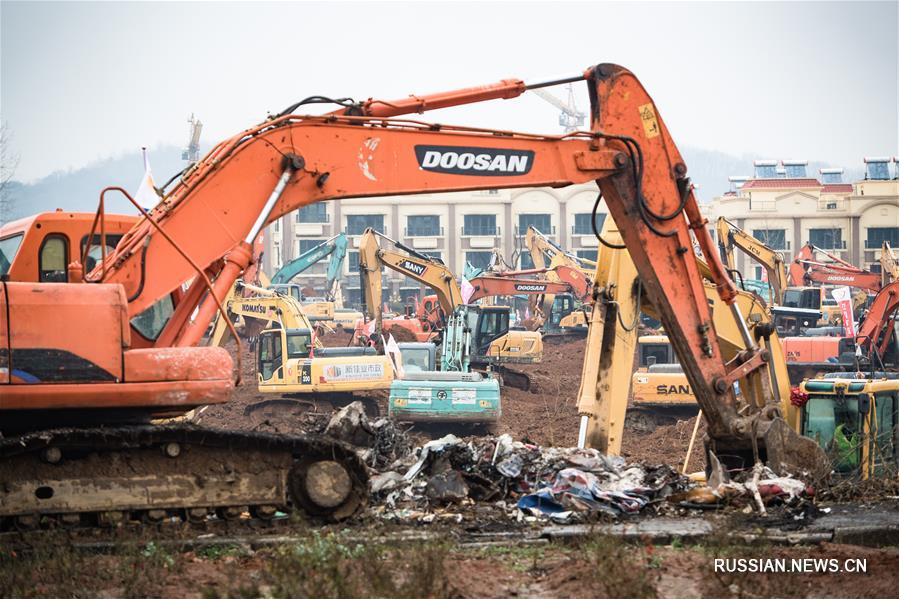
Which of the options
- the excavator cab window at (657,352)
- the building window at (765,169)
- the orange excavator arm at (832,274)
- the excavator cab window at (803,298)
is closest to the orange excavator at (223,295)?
the excavator cab window at (657,352)

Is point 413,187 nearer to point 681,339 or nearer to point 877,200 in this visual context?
point 681,339

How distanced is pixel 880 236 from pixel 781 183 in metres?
8.38

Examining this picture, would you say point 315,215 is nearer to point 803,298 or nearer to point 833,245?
point 833,245

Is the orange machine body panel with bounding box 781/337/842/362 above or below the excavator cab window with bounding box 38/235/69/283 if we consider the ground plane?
below

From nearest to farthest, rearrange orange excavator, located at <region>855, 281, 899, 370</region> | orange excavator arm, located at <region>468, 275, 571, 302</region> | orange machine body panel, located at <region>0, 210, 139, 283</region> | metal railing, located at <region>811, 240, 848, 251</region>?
1. orange machine body panel, located at <region>0, 210, 139, 283</region>
2. orange excavator, located at <region>855, 281, 899, 370</region>
3. orange excavator arm, located at <region>468, 275, 571, 302</region>
4. metal railing, located at <region>811, 240, 848, 251</region>

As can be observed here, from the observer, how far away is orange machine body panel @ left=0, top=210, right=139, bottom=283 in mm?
10016

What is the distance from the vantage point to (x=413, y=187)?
10539 mm

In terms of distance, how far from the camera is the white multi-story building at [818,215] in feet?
266

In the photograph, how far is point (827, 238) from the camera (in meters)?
82.5

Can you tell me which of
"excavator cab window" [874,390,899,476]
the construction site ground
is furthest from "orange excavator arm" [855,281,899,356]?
the construction site ground

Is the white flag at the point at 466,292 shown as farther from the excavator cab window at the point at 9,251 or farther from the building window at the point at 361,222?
the building window at the point at 361,222

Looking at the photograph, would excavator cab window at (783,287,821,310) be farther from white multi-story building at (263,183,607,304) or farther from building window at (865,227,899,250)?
white multi-story building at (263,183,607,304)

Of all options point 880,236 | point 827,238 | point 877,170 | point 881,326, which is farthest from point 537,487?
point 877,170

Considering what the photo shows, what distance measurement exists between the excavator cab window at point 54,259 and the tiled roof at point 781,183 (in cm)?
7934
